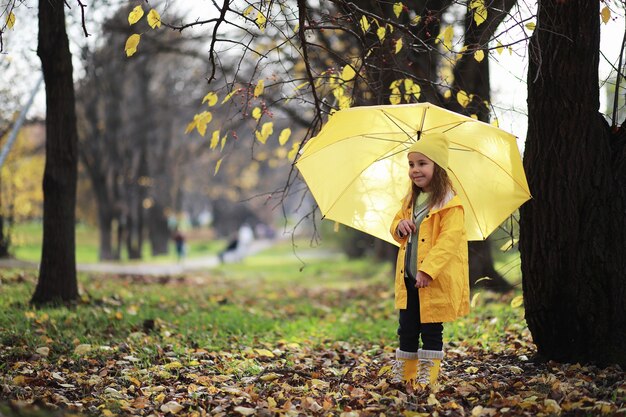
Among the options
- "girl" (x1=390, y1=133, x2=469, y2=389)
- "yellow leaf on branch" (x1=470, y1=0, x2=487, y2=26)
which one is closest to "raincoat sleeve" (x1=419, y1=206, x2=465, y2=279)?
"girl" (x1=390, y1=133, x2=469, y2=389)

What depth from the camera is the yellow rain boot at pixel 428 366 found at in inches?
176

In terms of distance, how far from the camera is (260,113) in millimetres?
5641

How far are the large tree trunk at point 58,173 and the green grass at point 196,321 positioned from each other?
357 mm

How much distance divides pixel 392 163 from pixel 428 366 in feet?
5.20

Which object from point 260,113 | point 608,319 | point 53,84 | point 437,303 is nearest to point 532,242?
point 608,319

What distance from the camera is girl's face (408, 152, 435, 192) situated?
4.45m

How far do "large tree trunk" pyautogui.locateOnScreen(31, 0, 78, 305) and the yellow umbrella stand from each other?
14.1 ft

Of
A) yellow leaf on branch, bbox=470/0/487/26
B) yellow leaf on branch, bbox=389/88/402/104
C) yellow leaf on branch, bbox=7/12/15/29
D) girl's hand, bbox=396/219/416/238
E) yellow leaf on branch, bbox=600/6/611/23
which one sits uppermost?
yellow leaf on branch, bbox=470/0/487/26

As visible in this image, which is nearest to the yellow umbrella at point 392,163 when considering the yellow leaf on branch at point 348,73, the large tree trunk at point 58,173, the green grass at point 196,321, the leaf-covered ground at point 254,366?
the yellow leaf on branch at point 348,73

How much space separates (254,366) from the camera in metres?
5.37

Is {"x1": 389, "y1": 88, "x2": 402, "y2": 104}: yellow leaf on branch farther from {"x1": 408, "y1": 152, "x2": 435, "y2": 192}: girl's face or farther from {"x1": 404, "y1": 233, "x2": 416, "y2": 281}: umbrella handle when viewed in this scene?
{"x1": 404, "y1": 233, "x2": 416, "y2": 281}: umbrella handle

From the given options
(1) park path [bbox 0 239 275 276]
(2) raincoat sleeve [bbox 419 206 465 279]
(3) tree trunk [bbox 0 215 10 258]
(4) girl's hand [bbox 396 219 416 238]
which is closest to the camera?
(2) raincoat sleeve [bbox 419 206 465 279]

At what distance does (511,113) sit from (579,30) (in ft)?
3.39

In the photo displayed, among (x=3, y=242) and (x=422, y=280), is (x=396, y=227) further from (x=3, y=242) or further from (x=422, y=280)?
(x=3, y=242)
